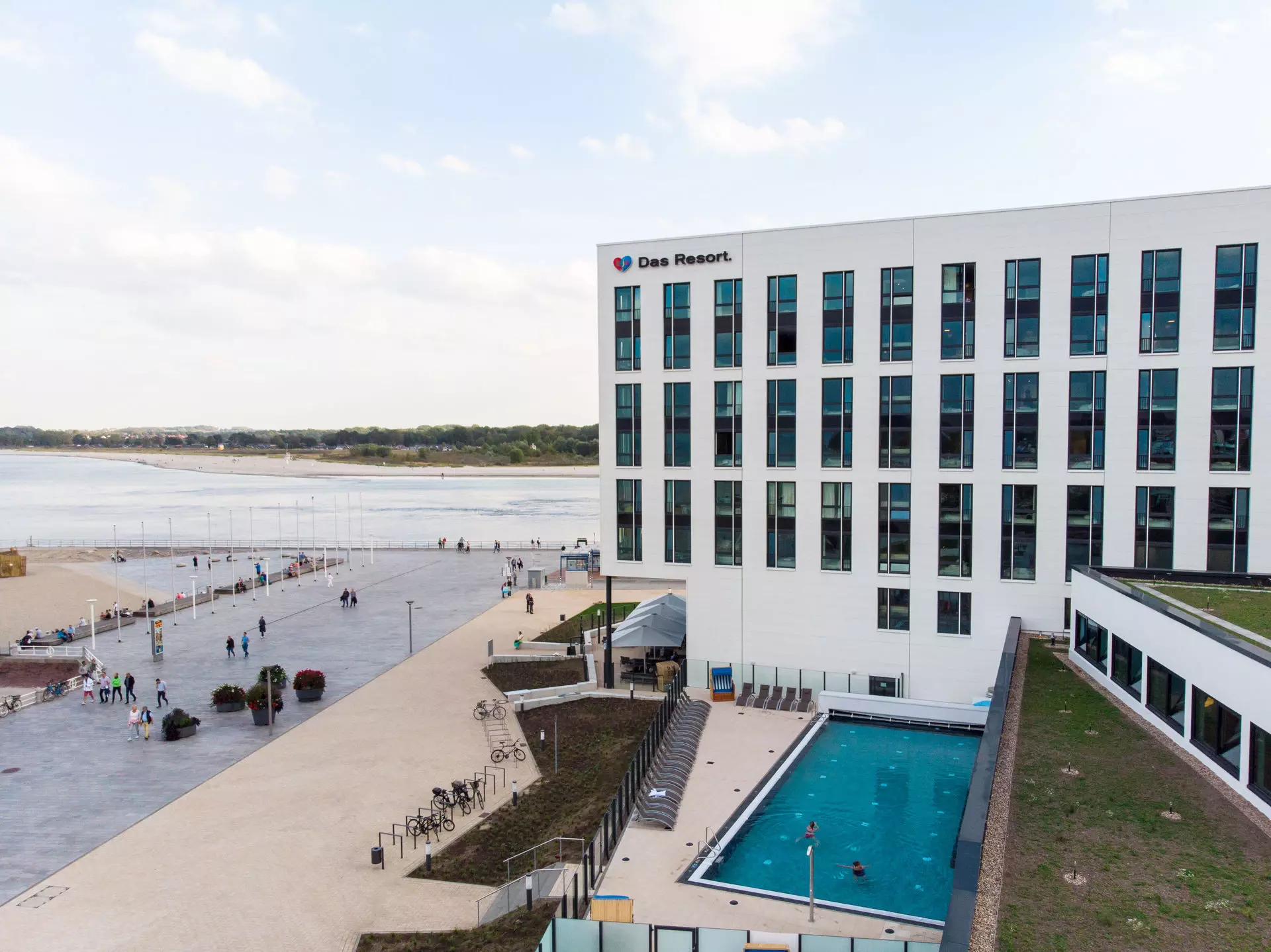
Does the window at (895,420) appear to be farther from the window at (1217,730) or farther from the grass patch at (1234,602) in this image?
the window at (1217,730)

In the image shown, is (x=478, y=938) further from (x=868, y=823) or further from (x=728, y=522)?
(x=728, y=522)

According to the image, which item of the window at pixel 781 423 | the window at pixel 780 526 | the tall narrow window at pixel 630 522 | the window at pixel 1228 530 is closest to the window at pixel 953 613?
the window at pixel 780 526

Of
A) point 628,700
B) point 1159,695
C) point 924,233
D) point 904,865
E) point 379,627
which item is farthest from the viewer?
point 379,627

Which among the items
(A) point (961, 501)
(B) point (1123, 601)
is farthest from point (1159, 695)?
(A) point (961, 501)

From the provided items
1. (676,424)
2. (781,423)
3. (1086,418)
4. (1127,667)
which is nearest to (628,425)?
(676,424)

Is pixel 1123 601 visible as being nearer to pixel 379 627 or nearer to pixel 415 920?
pixel 415 920

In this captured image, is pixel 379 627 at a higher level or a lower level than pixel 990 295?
lower
